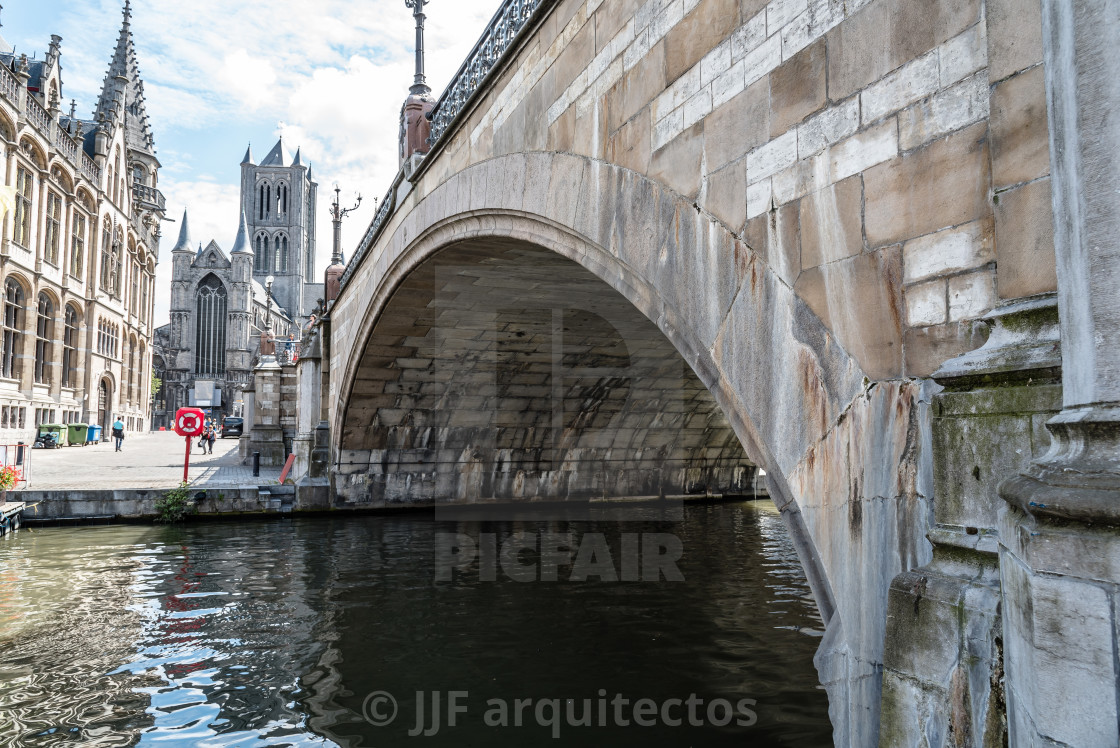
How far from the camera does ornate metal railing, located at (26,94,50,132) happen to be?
27.4m

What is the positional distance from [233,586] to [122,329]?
33.4 meters

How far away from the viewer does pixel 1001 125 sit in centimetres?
238

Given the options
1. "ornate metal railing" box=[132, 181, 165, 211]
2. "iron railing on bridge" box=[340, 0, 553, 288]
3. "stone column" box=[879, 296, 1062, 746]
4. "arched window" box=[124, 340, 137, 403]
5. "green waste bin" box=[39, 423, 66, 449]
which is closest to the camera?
"stone column" box=[879, 296, 1062, 746]

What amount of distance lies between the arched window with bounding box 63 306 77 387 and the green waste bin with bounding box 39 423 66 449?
4.27 meters

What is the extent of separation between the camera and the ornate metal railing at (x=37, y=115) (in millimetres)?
27366

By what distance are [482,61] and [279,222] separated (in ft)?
286

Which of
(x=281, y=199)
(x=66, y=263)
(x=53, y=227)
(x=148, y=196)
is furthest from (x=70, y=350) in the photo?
(x=281, y=199)

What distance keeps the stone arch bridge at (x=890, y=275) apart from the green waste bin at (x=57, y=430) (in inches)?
1045

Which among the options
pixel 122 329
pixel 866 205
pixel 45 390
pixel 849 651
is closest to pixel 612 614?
pixel 849 651

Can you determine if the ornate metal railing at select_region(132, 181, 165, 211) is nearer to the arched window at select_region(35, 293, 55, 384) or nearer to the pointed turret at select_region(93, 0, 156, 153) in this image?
the pointed turret at select_region(93, 0, 156, 153)

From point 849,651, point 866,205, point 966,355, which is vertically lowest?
point 849,651

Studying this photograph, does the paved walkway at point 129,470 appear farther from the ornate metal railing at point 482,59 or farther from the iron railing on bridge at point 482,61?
the ornate metal railing at point 482,59

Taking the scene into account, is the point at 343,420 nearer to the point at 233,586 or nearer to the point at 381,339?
the point at 381,339

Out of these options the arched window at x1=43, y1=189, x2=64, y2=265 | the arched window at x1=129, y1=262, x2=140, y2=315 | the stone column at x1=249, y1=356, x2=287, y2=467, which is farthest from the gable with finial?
the stone column at x1=249, y1=356, x2=287, y2=467
